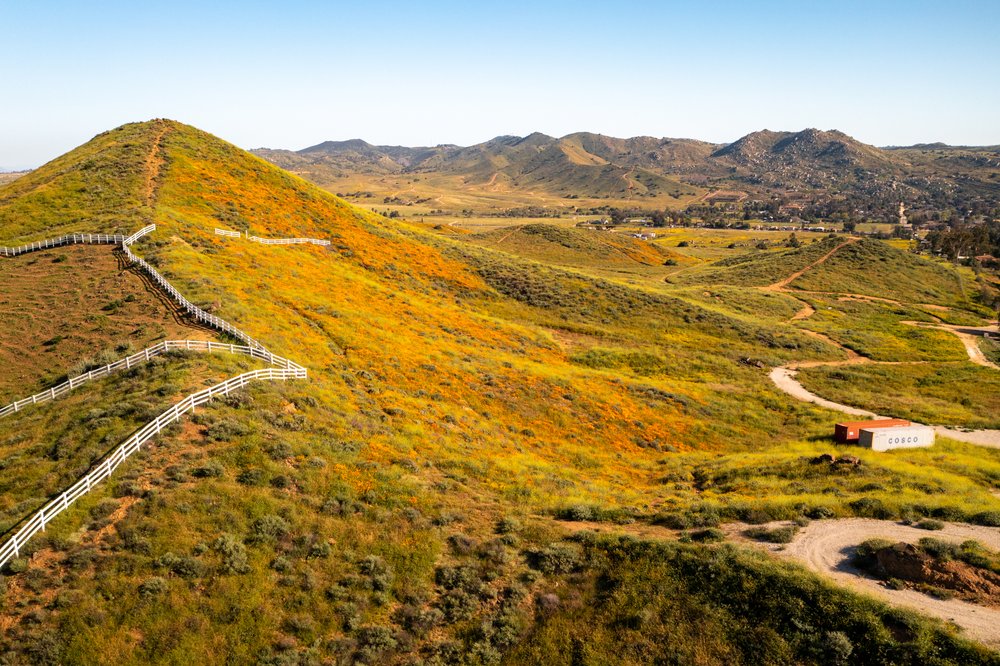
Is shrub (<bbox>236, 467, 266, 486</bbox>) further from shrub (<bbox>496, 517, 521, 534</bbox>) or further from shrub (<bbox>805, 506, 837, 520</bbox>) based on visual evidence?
shrub (<bbox>805, 506, 837, 520</bbox>)

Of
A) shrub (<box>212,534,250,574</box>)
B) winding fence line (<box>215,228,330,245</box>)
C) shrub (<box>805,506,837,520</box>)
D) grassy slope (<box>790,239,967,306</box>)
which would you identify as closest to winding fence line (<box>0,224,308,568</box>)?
shrub (<box>212,534,250,574</box>)

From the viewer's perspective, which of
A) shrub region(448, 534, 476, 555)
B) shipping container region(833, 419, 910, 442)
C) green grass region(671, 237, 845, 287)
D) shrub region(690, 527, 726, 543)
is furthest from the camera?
green grass region(671, 237, 845, 287)

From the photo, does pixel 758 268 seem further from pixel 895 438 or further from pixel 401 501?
pixel 401 501

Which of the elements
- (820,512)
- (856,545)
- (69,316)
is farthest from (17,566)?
(820,512)

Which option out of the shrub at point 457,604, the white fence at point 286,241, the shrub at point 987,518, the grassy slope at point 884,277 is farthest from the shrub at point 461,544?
the grassy slope at point 884,277

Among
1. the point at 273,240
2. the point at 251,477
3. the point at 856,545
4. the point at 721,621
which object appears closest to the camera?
the point at 721,621

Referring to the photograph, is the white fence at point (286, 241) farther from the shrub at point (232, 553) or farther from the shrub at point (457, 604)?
the shrub at point (457, 604)

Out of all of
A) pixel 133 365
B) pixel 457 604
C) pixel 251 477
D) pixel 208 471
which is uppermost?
pixel 133 365
